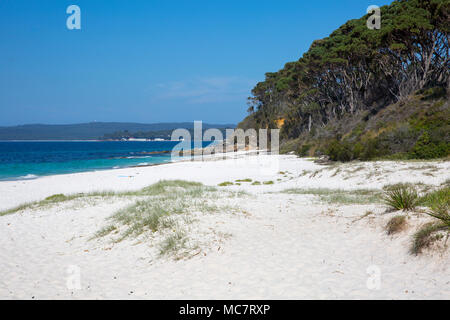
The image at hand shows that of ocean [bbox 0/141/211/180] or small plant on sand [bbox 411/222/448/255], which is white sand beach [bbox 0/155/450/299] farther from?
ocean [bbox 0/141/211/180]

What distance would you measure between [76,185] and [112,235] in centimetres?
1653

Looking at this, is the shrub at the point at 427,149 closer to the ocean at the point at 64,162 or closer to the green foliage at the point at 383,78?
the green foliage at the point at 383,78

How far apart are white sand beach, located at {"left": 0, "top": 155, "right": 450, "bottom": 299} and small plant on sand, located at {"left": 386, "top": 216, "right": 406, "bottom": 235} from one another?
12 centimetres

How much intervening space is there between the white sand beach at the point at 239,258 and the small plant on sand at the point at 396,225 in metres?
0.12

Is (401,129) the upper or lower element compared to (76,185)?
upper

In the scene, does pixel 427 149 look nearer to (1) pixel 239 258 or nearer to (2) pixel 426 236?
(2) pixel 426 236

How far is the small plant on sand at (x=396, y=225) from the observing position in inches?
279

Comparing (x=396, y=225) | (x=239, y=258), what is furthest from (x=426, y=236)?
(x=239, y=258)

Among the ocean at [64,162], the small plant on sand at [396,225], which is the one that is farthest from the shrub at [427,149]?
the ocean at [64,162]

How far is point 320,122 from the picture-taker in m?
52.6

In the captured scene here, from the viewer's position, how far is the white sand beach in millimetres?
5504

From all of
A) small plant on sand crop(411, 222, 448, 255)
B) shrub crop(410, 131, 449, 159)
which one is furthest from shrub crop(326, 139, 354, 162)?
small plant on sand crop(411, 222, 448, 255)

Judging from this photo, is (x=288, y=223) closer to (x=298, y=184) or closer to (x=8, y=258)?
(x=8, y=258)
